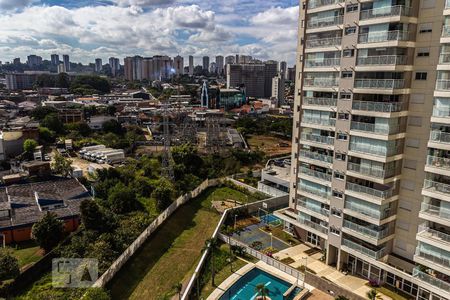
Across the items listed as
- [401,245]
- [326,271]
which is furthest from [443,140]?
[326,271]

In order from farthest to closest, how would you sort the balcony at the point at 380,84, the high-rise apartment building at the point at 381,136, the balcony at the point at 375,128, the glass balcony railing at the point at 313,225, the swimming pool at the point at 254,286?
the glass balcony railing at the point at 313,225 → the swimming pool at the point at 254,286 → the balcony at the point at 375,128 → the balcony at the point at 380,84 → the high-rise apartment building at the point at 381,136

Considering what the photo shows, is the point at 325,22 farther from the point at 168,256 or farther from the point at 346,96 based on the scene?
the point at 168,256

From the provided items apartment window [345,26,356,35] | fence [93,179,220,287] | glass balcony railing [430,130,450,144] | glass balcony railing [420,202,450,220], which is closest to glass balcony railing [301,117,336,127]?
apartment window [345,26,356,35]

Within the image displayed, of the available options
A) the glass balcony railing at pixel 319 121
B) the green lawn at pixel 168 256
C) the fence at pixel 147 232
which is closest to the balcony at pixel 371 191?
the glass balcony railing at pixel 319 121

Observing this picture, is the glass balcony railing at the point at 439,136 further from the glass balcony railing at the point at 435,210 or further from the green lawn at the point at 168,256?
the green lawn at the point at 168,256

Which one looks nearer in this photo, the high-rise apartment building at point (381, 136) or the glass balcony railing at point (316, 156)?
the high-rise apartment building at point (381, 136)

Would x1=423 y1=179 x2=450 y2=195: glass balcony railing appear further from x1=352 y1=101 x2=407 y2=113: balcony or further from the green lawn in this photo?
the green lawn

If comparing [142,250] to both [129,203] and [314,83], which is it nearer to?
[129,203]
